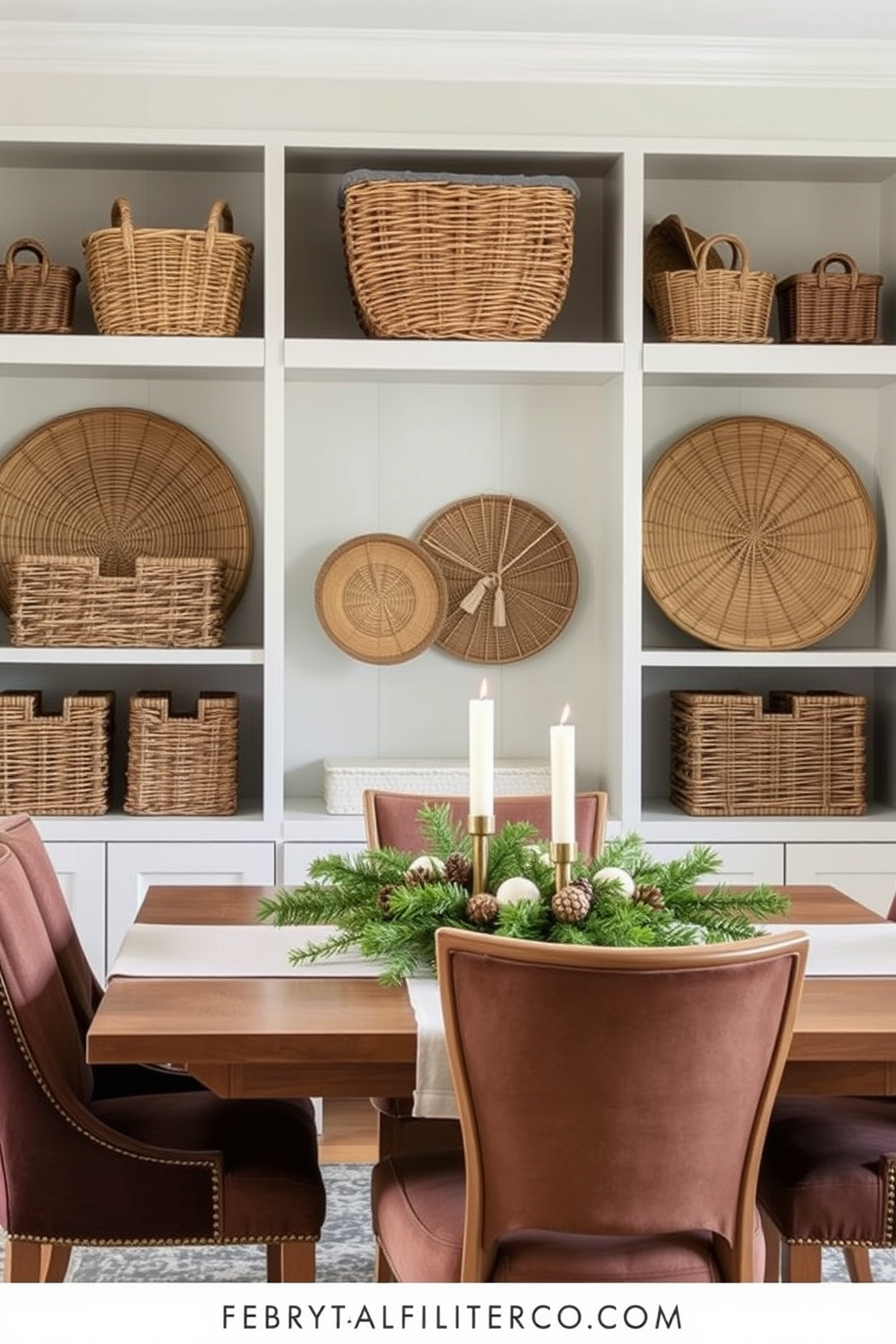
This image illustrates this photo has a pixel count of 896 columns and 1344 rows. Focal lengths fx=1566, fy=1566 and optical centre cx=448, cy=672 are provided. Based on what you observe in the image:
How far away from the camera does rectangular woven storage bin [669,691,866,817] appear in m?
3.74

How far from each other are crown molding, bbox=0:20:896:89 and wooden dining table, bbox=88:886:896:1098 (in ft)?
7.58

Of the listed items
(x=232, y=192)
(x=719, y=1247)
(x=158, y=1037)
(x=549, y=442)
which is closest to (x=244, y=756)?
(x=549, y=442)

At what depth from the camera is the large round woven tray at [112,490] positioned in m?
3.89

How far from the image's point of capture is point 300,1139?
2.28 meters

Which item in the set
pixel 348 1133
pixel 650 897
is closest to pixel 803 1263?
pixel 650 897

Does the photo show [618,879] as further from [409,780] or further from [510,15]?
[510,15]

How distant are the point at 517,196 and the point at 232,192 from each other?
2.73 feet

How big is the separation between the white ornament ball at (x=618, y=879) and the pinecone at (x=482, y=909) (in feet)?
0.53

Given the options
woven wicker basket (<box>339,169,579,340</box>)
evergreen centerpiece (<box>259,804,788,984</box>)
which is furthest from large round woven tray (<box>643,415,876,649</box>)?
evergreen centerpiece (<box>259,804,788,984</box>)

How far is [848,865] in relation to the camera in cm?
368

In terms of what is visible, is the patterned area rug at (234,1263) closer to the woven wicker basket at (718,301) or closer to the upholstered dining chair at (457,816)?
the upholstered dining chair at (457,816)

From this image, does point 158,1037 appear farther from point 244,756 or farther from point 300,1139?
point 244,756

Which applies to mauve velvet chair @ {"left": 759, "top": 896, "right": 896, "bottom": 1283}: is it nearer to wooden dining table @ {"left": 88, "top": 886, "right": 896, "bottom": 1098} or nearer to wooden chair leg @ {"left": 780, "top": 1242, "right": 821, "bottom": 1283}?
wooden chair leg @ {"left": 780, "top": 1242, "right": 821, "bottom": 1283}

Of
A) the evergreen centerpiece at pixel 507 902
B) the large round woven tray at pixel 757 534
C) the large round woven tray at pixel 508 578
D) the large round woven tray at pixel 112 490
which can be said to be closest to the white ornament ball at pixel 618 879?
the evergreen centerpiece at pixel 507 902
